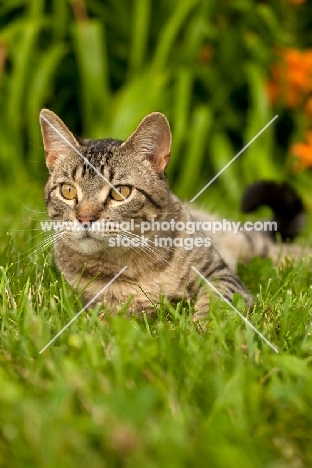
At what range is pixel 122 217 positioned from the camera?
181 centimetres

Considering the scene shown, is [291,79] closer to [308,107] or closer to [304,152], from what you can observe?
[308,107]

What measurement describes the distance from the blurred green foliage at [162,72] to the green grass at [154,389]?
2141mm

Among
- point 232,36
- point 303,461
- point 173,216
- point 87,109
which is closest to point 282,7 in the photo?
point 232,36

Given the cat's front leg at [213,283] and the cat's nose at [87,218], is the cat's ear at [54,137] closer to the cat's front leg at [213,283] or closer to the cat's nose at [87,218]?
the cat's nose at [87,218]

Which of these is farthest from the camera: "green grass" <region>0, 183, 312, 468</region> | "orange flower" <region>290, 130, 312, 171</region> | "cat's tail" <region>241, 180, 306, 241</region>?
"orange flower" <region>290, 130, 312, 171</region>

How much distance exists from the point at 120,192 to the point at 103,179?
0.22 ft

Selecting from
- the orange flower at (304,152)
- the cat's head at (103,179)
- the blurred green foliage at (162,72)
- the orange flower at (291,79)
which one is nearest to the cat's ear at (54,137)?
the cat's head at (103,179)

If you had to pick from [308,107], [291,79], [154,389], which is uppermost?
[291,79]

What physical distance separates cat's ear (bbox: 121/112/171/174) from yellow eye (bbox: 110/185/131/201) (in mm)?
147

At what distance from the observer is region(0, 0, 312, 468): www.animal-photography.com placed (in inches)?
40.6

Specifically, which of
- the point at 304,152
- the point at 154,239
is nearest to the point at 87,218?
the point at 154,239

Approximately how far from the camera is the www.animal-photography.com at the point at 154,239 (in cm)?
103

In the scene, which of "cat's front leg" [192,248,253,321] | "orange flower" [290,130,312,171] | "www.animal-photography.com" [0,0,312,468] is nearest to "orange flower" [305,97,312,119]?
"www.animal-photography.com" [0,0,312,468]

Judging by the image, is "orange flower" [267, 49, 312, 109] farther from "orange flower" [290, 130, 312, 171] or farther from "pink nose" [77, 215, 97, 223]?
"pink nose" [77, 215, 97, 223]
